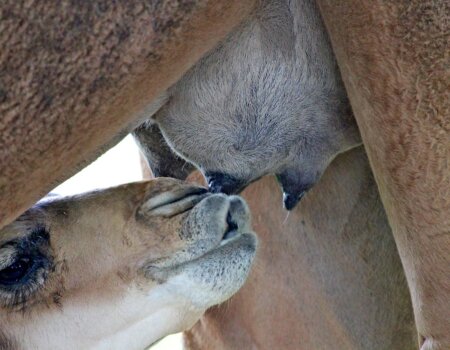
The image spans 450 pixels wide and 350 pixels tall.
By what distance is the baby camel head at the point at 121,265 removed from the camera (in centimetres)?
188

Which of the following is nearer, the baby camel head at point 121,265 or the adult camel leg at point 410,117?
the adult camel leg at point 410,117

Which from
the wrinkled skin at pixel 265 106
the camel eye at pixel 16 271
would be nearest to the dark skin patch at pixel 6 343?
the camel eye at pixel 16 271

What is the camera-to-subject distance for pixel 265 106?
1874mm

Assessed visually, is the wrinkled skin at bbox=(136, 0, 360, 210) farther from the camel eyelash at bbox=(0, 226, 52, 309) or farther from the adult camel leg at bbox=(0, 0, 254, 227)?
the camel eyelash at bbox=(0, 226, 52, 309)

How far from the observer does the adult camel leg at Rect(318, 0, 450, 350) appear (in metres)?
1.55

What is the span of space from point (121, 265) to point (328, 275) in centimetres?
63

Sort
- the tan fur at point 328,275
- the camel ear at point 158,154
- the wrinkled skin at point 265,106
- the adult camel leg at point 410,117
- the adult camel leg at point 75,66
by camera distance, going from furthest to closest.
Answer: the tan fur at point 328,275, the camel ear at point 158,154, the wrinkled skin at point 265,106, the adult camel leg at point 410,117, the adult camel leg at point 75,66

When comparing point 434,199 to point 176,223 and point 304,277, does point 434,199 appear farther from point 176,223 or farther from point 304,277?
point 304,277

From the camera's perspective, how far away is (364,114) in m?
1.71

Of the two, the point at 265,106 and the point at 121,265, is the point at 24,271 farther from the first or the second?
the point at 265,106

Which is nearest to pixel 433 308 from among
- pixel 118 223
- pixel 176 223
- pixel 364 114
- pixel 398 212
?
pixel 398 212

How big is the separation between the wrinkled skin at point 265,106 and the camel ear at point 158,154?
0.18 m

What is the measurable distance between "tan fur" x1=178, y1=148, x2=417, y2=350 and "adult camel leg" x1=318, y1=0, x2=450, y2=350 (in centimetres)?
42

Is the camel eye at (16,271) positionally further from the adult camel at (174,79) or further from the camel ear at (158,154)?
the camel ear at (158,154)
